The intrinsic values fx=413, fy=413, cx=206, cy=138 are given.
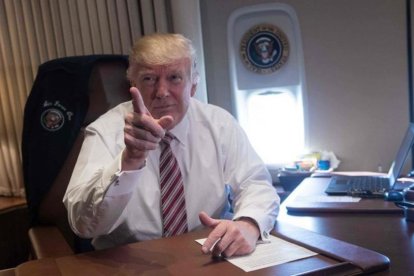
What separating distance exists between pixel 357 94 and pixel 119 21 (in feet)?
4.64

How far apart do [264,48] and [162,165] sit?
131 centimetres

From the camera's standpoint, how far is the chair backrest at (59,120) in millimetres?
1735

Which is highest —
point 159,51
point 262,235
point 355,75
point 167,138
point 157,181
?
point 159,51

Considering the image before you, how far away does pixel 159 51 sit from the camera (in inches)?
49.8

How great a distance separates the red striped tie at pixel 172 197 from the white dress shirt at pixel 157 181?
24 millimetres

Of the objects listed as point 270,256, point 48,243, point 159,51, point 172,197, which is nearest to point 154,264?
point 270,256

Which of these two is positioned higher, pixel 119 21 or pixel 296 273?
pixel 119 21

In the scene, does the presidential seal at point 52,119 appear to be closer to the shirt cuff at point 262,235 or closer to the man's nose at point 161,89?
the man's nose at point 161,89

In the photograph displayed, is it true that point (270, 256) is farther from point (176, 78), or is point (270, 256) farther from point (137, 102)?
point (176, 78)

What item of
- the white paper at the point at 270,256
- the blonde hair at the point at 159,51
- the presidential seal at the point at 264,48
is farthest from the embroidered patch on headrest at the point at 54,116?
the presidential seal at the point at 264,48

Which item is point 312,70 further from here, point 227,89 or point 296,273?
point 296,273

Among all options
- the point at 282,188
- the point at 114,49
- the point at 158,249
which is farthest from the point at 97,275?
the point at 114,49

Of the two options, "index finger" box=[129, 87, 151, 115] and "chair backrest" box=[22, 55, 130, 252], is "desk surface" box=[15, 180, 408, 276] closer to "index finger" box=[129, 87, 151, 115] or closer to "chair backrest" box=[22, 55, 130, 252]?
"index finger" box=[129, 87, 151, 115]

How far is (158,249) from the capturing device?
1021 mm
